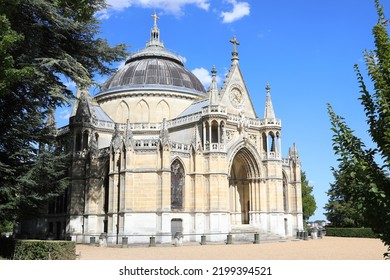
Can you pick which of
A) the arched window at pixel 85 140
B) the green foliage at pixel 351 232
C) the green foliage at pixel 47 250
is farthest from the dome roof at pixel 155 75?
the green foliage at pixel 47 250

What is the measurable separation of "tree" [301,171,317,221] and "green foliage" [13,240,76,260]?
50404 mm

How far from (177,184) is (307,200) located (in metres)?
33.4

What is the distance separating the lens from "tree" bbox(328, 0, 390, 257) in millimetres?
7379

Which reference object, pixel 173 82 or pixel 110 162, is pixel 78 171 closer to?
pixel 110 162

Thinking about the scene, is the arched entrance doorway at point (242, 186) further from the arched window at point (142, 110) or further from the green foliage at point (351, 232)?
the green foliage at point (351, 232)

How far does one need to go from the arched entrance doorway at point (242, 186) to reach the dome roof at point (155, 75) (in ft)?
33.3

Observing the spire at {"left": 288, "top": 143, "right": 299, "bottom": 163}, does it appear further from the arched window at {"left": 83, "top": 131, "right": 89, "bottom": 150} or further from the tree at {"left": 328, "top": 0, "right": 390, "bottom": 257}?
the tree at {"left": 328, "top": 0, "right": 390, "bottom": 257}

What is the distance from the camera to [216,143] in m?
37.5

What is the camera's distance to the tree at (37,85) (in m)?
19.7

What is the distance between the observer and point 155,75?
46.5 meters

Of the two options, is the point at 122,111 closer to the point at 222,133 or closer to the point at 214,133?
the point at 214,133

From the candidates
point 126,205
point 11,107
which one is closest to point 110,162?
point 126,205

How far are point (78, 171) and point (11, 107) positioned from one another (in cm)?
1931

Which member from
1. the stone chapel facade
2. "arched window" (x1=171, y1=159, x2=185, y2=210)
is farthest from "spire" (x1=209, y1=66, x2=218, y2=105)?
"arched window" (x1=171, y1=159, x2=185, y2=210)
